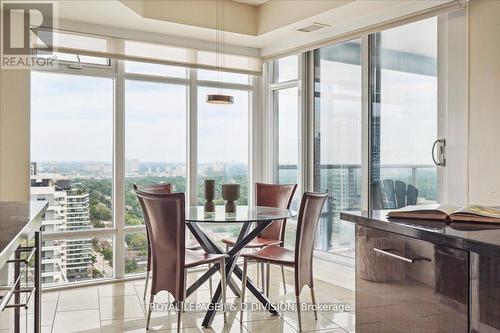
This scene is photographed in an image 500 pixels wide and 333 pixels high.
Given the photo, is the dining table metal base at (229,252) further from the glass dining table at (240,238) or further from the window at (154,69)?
the window at (154,69)

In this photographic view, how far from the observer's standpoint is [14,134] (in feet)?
12.6

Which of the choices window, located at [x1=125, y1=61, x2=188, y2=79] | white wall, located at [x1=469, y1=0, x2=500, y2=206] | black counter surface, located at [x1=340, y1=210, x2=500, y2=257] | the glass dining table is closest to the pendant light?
window, located at [x1=125, y1=61, x2=188, y2=79]

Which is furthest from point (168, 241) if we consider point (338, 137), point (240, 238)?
point (338, 137)

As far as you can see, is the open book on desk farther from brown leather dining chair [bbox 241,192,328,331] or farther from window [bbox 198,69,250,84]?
window [bbox 198,69,250,84]

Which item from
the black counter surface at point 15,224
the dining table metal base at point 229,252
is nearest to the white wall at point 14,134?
the black counter surface at point 15,224

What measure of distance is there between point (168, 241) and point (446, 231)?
6.45 feet

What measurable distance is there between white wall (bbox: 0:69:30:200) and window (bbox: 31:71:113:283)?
15 centimetres

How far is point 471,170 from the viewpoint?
10.1 ft

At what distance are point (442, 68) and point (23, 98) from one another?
3710 millimetres

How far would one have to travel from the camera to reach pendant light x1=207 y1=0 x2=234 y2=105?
12.1 ft

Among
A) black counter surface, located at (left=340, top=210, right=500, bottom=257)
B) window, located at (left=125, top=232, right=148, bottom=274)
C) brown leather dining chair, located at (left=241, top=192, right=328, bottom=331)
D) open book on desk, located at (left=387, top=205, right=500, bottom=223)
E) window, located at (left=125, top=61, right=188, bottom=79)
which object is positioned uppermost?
window, located at (left=125, top=61, right=188, bottom=79)

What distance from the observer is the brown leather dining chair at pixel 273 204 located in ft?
13.0

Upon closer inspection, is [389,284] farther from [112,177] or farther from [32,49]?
[32,49]

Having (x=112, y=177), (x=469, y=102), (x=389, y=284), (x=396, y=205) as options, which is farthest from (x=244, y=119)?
(x=389, y=284)
